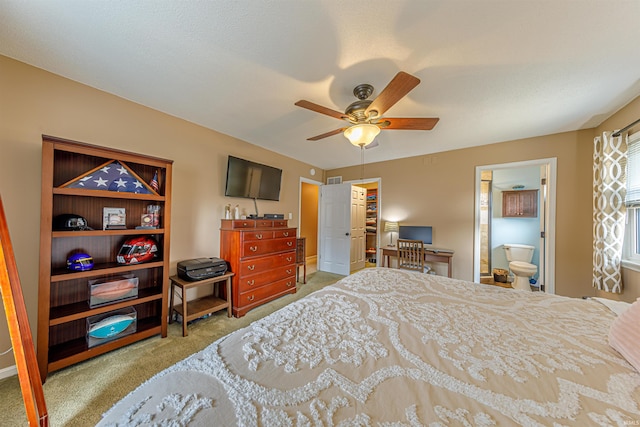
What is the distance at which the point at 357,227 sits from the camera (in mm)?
4828

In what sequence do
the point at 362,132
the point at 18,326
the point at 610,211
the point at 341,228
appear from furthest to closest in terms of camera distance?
1. the point at 341,228
2. the point at 610,211
3. the point at 362,132
4. the point at 18,326

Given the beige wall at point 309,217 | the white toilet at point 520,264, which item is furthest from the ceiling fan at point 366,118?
the beige wall at point 309,217

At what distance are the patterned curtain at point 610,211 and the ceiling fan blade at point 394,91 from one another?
2515mm

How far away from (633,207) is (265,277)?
415 centimetres

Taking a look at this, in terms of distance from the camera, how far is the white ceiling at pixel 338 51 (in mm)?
1271

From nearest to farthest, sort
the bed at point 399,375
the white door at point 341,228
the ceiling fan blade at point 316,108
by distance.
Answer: the bed at point 399,375
the ceiling fan blade at point 316,108
the white door at point 341,228

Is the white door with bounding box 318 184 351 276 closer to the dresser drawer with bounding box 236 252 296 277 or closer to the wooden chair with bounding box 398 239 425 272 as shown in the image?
the wooden chair with bounding box 398 239 425 272

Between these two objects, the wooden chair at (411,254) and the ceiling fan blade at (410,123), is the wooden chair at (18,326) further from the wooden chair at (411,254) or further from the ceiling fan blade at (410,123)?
the wooden chair at (411,254)

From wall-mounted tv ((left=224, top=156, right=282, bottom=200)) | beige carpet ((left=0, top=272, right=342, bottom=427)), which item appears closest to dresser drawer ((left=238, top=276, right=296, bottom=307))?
beige carpet ((left=0, top=272, right=342, bottom=427))

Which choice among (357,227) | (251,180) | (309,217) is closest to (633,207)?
(357,227)

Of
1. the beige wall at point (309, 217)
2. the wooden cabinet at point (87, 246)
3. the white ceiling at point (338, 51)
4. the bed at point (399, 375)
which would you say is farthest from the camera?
the beige wall at point (309, 217)

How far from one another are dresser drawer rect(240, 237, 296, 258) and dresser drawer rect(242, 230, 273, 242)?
0.05m

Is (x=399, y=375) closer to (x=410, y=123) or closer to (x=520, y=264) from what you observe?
(x=410, y=123)

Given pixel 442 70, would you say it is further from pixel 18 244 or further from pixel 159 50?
pixel 18 244
